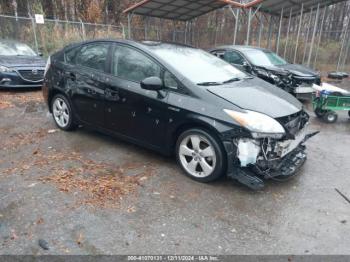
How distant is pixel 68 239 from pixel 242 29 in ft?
A: 61.7

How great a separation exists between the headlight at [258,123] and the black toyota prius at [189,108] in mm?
11

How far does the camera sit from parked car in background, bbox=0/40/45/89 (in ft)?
27.6

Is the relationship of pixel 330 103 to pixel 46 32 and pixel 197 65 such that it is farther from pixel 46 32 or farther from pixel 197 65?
pixel 46 32

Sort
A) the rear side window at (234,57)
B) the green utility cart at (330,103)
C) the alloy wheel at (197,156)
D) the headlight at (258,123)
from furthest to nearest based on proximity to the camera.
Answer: the rear side window at (234,57) < the green utility cart at (330,103) < the alloy wheel at (197,156) < the headlight at (258,123)

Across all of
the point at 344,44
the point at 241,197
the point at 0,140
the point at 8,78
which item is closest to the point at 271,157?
the point at 241,197

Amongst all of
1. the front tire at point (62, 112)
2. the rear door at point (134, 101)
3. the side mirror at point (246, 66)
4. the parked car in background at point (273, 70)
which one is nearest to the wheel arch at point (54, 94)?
the front tire at point (62, 112)

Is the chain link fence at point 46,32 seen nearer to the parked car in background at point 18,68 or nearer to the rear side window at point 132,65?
the parked car in background at point 18,68

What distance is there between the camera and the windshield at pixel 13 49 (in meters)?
9.41

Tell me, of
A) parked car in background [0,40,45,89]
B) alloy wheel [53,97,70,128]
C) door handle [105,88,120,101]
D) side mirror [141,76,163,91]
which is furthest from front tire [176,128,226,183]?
parked car in background [0,40,45,89]

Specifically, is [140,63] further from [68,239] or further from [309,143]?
[309,143]

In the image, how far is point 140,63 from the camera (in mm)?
4289

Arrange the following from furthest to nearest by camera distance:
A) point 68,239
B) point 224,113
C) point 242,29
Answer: point 242,29
point 224,113
point 68,239

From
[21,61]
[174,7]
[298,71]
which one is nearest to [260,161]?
[298,71]

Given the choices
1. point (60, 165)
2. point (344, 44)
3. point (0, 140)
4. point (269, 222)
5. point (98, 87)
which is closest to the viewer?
point (269, 222)
